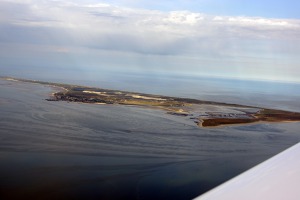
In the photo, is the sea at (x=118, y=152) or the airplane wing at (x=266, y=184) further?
the sea at (x=118, y=152)

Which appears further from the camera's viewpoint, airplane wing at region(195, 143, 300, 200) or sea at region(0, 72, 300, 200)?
sea at region(0, 72, 300, 200)

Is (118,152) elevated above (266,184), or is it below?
below

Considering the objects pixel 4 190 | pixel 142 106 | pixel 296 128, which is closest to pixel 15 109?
pixel 142 106

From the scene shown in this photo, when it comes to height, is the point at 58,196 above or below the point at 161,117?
below

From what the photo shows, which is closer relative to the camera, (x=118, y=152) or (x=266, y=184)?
(x=266, y=184)

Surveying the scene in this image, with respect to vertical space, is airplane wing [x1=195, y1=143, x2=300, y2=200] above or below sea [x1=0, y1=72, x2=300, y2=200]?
above

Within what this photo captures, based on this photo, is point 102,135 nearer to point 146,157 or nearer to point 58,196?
point 146,157

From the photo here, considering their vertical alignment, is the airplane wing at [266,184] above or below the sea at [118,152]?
above

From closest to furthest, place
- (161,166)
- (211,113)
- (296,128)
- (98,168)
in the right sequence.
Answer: (98,168)
(161,166)
(296,128)
(211,113)
